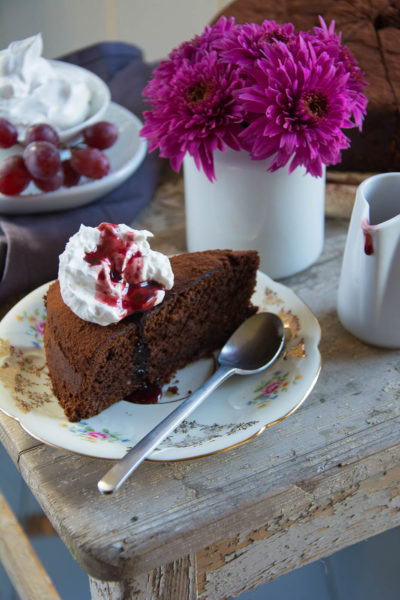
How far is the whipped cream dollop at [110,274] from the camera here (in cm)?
88

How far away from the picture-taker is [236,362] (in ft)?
3.15

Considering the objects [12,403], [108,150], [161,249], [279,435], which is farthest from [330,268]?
[12,403]

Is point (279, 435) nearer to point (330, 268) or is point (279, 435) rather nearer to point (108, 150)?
point (330, 268)

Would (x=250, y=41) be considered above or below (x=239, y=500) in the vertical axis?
above

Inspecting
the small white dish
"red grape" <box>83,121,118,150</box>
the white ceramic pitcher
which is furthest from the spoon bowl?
"red grape" <box>83,121,118,150</box>

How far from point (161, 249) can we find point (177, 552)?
70 centimetres

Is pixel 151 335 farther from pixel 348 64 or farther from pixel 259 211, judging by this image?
pixel 348 64

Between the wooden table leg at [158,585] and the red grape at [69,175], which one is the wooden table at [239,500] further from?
the red grape at [69,175]

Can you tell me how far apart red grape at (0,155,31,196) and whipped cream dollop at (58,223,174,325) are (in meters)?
0.41

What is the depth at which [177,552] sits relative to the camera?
758mm

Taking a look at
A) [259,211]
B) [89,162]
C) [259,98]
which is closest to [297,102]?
[259,98]

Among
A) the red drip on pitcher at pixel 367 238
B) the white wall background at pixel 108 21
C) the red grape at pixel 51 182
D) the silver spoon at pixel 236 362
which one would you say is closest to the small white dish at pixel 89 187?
the red grape at pixel 51 182

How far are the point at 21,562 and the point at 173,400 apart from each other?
1.56 ft

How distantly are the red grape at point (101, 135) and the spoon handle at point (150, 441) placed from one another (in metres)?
0.70
